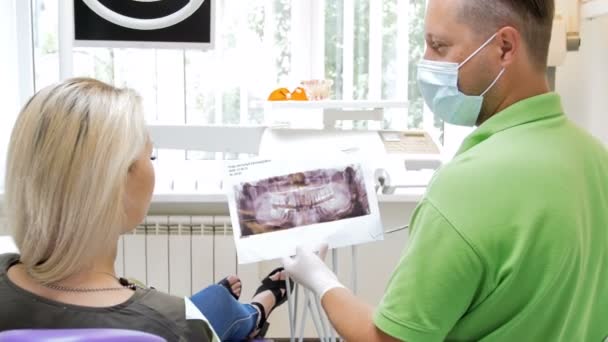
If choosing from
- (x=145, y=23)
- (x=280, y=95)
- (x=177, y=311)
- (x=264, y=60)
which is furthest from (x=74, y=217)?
(x=264, y=60)

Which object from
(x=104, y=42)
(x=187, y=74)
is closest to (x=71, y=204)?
(x=104, y=42)

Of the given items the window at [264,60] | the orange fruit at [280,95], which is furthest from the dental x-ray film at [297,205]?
the window at [264,60]

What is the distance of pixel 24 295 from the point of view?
1104mm

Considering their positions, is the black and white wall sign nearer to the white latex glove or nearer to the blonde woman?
the white latex glove

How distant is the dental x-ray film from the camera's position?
5.26 feet

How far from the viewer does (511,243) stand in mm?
1020

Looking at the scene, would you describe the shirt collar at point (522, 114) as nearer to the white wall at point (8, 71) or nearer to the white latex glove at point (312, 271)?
the white latex glove at point (312, 271)

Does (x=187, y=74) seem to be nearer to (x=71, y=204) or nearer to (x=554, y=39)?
(x=554, y=39)

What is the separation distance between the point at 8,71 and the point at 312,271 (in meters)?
2.02

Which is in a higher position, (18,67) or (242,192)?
(18,67)

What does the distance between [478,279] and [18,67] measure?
2450 mm

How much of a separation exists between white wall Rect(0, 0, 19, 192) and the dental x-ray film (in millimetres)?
1682

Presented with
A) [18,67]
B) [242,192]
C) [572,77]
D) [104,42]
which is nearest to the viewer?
[242,192]

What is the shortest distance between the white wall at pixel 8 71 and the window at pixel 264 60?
3.7 inches
